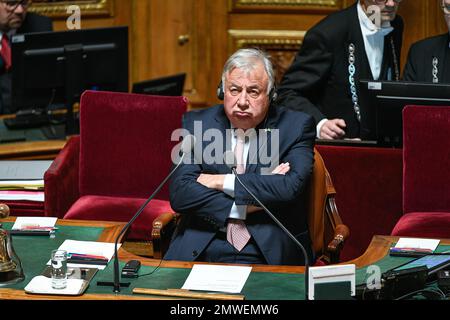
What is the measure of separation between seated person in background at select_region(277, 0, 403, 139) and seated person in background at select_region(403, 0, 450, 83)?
11cm

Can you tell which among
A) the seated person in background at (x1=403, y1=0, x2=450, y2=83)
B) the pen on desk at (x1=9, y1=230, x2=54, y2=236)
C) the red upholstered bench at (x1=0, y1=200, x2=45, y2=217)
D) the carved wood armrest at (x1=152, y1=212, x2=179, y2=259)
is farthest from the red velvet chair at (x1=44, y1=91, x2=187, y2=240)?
the seated person in background at (x1=403, y1=0, x2=450, y2=83)

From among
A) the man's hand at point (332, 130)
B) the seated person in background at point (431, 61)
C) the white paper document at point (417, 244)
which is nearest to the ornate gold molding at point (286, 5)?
the seated person in background at point (431, 61)

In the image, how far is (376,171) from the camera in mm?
4820

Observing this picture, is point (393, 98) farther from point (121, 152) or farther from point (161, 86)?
point (161, 86)

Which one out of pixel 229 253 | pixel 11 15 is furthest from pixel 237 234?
pixel 11 15

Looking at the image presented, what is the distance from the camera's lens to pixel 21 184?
483cm

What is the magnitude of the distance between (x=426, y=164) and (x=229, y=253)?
1102mm

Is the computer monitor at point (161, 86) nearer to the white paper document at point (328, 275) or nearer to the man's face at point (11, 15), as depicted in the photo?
the man's face at point (11, 15)

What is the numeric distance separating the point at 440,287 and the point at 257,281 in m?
0.60

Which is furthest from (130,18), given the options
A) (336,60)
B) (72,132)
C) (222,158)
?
(222,158)

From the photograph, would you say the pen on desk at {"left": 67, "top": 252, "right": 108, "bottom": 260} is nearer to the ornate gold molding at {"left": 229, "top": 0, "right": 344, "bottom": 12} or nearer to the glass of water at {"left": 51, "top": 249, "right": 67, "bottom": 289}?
the glass of water at {"left": 51, "top": 249, "right": 67, "bottom": 289}

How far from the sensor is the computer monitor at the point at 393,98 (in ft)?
14.9

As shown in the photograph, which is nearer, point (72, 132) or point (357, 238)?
point (357, 238)

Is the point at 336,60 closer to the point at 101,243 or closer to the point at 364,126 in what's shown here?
the point at 364,126
